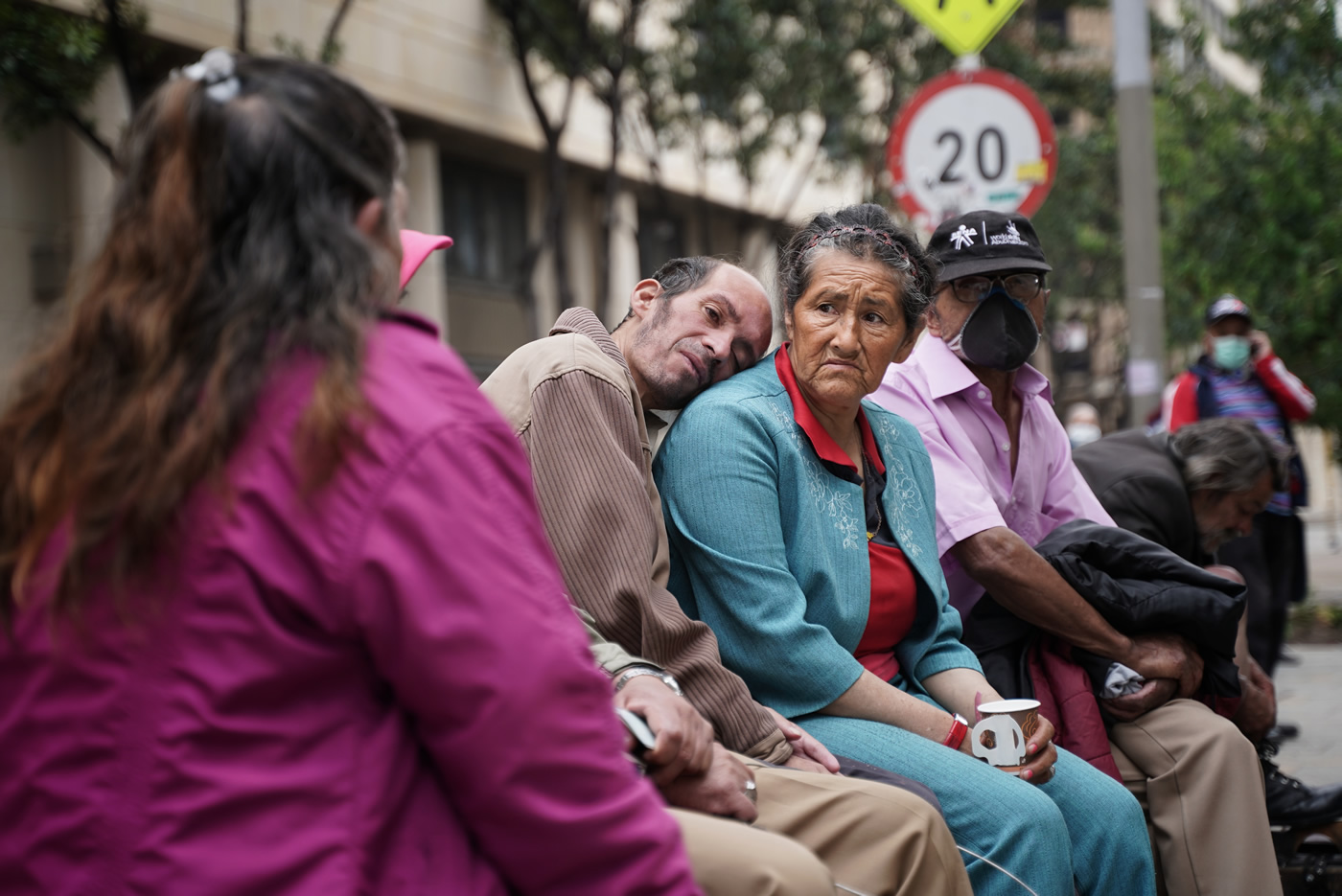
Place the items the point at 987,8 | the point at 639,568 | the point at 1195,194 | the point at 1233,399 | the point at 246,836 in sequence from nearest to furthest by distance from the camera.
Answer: the point at 246,836 → the point at 639,568 → the point at 987,8 → the point at 1233,399 → the point at 1195,194

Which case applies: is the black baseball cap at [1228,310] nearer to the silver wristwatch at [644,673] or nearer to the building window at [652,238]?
the silver wristwatch at [644,673]

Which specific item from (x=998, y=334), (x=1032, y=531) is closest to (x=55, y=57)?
(x=998, y=334)

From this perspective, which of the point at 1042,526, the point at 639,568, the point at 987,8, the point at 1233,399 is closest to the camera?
the point at 639,568

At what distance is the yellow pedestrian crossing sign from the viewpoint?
589 cm

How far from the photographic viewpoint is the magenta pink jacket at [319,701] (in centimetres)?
137

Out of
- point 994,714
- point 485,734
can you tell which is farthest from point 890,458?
point 485,734

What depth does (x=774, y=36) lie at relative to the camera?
677 inches

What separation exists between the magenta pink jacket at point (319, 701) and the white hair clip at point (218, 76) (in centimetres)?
31

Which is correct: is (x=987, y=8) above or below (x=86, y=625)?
above

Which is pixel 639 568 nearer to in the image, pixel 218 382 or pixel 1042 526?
pixel 218 382

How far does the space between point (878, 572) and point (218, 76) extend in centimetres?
198

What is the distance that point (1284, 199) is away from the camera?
36.0ft

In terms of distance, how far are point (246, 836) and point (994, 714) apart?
1802mm

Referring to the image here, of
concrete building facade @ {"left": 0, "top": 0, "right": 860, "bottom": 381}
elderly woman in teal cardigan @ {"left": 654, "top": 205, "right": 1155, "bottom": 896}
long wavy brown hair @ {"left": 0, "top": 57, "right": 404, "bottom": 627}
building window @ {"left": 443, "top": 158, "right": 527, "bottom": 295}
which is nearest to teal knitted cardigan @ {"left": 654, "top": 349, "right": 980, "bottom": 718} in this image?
elderly woman in teal cardigan @ {"left": 654, "top": 205, "right": 1155, "bottom": 896}
